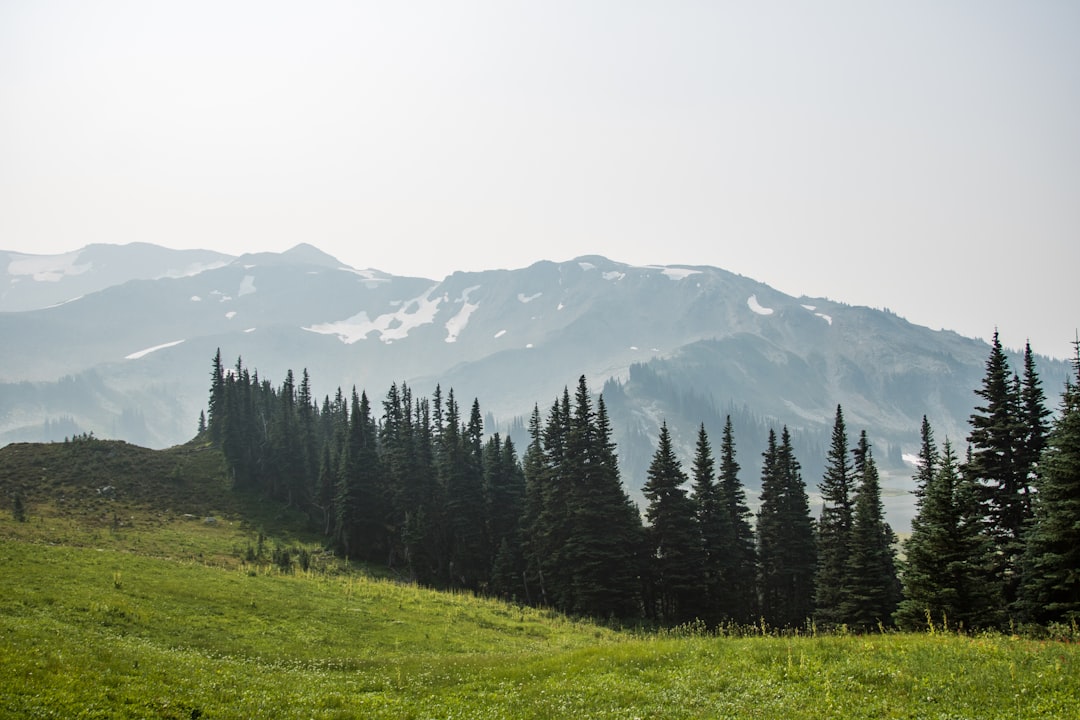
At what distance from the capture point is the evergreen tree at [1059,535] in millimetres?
28766

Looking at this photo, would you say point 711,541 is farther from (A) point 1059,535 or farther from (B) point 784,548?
(A) point 1059,535

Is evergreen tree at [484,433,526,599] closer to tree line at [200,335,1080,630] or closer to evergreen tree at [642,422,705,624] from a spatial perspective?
tree line at [200,335,1080,630]

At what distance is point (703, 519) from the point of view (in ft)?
215

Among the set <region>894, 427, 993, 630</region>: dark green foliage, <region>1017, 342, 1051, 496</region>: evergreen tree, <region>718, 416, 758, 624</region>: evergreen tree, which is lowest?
Result: <region>718, 416, 758, 624</region>: evergreen tree

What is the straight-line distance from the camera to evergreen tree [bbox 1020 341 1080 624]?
1133 inches

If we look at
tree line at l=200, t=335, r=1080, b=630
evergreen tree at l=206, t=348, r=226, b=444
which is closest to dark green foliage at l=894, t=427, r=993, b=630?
tree line at l=200, t=335, r=1080, b=630

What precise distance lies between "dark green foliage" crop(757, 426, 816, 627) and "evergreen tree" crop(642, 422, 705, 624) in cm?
855

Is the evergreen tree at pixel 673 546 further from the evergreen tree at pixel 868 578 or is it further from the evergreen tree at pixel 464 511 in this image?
the evergreen tree at pixel 464 511

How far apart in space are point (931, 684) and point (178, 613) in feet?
94.2

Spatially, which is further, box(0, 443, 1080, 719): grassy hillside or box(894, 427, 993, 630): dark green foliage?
box(894, 427, 993, 630): dark green foliage

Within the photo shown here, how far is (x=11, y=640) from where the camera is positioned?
17484mm

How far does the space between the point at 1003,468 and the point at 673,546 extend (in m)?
29.2

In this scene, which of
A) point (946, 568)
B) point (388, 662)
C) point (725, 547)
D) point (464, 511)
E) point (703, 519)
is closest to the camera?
point (388, 662)

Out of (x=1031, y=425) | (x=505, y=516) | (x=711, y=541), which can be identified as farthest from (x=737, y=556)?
(x=1031, y=425)
